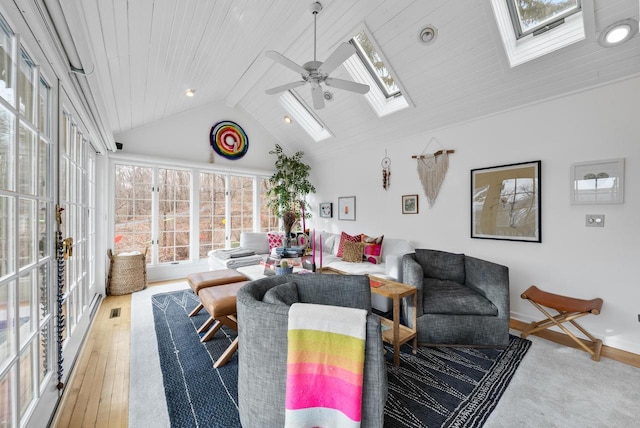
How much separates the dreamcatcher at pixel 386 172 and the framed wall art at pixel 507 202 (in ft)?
4.19

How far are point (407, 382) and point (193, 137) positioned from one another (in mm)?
4885

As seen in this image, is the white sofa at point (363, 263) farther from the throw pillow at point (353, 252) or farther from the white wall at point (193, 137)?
the white wall at point (193, 137)

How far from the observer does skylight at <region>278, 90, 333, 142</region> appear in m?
4.62

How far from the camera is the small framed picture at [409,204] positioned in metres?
3.94

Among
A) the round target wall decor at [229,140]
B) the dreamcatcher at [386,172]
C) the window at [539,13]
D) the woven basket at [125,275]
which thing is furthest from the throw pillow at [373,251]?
the woven basket at [125,275]

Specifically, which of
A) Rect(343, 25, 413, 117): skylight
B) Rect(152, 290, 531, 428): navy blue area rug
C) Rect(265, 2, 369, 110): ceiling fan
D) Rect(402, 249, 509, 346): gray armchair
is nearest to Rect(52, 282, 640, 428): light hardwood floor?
Rect(152, 290, 531, 428): navy blue area rug

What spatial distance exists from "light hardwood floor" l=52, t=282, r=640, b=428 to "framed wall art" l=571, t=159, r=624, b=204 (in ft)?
4.37

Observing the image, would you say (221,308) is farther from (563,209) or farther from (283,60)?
(563,209)

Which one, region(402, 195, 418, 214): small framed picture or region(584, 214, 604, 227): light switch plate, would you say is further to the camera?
region(402, 195, 418, 214): small framed picture

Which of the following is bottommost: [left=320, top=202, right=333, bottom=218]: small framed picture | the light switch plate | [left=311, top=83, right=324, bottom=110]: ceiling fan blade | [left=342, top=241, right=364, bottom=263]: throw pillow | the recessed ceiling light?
[left=342, top=241, right=364, bottom=263]: throw pillow

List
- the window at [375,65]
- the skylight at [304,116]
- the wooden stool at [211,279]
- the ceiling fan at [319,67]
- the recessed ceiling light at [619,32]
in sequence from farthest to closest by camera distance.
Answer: the skylight at [304,116]
the window at [375,65]
the wooden stool at [211,279]
the ceiling fan at [319,67]
the recessed ceiling light at [619,32]

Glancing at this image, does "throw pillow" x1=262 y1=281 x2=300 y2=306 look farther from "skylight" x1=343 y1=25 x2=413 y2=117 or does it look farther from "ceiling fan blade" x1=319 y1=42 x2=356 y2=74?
"skylight" x1=343 y1=25 x2=413 y2=117

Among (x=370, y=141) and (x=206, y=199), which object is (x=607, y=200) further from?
(x=206, y=199)

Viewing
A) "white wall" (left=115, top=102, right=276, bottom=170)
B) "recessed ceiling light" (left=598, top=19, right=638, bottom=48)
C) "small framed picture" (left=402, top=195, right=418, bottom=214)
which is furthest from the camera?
"white wall" (left=115, top=102, right=276, bottom=170)
